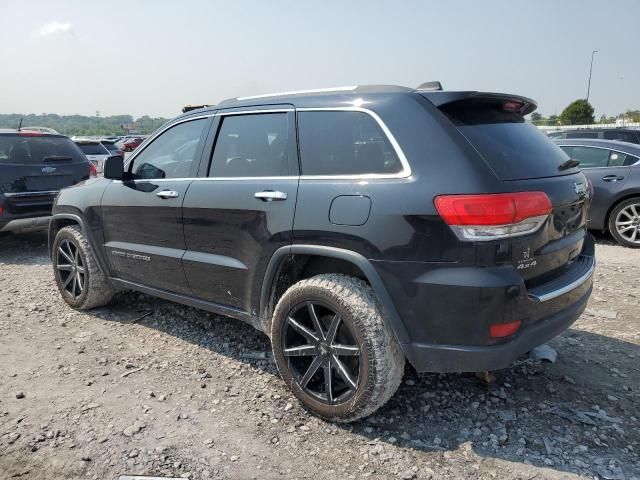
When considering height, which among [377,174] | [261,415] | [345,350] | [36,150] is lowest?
[261,415]

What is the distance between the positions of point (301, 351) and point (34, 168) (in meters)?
5.75

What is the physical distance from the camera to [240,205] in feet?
10.5

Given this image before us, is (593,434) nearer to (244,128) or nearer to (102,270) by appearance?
(244,128)

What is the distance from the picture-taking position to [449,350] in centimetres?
254

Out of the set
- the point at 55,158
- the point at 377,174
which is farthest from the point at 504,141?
the point at 55,158

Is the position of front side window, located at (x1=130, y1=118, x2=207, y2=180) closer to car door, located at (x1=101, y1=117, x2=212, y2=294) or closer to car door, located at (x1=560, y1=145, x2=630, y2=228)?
car door, located at (x1=101, y1=117, x2=212, y2=294)

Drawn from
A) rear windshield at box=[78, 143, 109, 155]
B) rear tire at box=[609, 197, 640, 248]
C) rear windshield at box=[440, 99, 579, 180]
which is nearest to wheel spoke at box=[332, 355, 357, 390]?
rear windshield at box=[440, 99, 579, 180]

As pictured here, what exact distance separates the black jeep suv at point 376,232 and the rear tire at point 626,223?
4.57 meters

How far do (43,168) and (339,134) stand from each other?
575 centimetres

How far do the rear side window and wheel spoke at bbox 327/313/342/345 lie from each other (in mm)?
789

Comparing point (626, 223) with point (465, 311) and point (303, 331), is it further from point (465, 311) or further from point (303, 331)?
point (303, 331)

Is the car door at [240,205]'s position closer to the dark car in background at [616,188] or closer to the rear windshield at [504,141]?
the rear windshield at [504,141]

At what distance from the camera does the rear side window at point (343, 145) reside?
271 centimetres

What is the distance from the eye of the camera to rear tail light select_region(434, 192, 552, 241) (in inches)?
93.0
